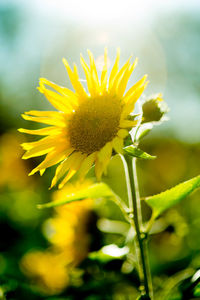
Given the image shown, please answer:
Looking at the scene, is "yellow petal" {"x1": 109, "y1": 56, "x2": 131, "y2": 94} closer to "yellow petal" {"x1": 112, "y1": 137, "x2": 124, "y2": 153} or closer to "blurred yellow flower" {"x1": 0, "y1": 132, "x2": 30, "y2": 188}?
"yellow petal" {"x1": 112, "y1": 137, "x2": 124, "y2": 153}

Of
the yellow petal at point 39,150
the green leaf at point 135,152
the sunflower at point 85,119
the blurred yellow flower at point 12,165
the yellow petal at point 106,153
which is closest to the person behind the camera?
the green leaf at point 135,152

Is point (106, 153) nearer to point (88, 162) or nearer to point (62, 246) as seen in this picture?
point (88, 162)

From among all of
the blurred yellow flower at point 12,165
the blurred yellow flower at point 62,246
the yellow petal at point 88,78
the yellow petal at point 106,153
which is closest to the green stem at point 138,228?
the yellow petal at point 106,153

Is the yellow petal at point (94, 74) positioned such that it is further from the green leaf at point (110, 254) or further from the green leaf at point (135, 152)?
the green leaf at point (110, 254)

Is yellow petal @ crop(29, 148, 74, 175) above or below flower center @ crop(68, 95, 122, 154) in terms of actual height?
below

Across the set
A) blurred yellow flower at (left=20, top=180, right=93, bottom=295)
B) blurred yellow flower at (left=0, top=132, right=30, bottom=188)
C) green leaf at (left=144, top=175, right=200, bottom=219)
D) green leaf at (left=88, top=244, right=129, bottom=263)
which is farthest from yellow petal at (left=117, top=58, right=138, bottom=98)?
blurred yellow flower at (left=0, top=132, right=30, bottom=188)

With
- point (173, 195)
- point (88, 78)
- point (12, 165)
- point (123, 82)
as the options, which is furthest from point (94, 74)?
point (12, 165)

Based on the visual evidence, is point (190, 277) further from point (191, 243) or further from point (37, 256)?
point (37, 256)
